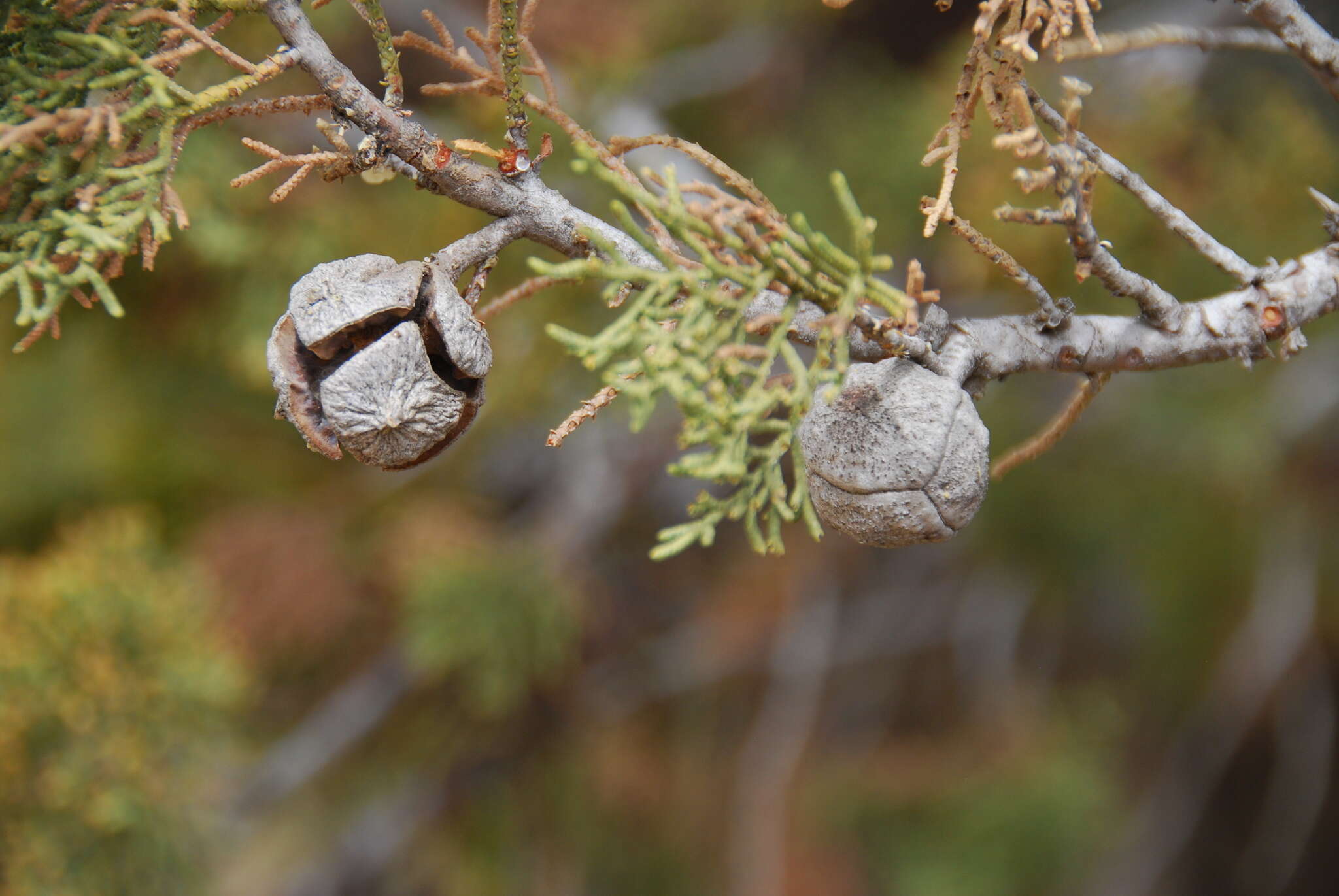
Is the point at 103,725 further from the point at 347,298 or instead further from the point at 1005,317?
the point at 1005,317

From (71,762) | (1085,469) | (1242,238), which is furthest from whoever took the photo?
(1085,469)

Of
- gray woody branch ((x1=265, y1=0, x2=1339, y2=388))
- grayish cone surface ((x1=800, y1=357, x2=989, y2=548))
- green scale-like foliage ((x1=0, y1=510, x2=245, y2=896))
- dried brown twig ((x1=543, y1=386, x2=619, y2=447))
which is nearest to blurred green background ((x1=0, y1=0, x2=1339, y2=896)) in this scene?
green scale-like foliage ((x1=0, y1=510, x2=245, y2=896))

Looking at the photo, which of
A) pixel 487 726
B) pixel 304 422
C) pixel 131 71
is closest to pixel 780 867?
pixel 487 726

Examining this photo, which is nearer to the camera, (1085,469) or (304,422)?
(304,422)

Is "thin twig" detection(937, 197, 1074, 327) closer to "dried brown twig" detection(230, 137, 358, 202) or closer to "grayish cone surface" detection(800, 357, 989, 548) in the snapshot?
"grayish cone surface" detection(800, 357, 989, 548)

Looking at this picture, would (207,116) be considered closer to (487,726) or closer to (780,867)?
(487,726)

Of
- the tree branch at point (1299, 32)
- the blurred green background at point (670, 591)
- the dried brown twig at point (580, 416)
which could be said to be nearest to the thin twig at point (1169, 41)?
the tree branch at point (1299, 32)
